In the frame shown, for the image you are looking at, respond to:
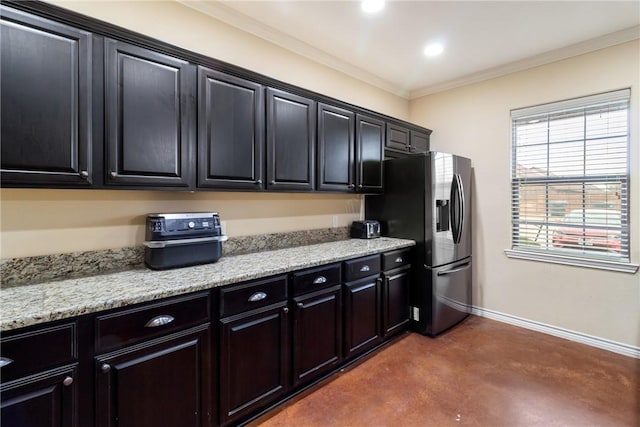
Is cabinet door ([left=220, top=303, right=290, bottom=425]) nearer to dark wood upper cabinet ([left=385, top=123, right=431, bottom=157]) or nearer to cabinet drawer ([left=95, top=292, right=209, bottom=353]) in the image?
Answer: cabinet drawer ([left=95, top=292, right=209, bottom=353])

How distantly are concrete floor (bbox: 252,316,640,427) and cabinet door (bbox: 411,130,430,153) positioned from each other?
2167 mm

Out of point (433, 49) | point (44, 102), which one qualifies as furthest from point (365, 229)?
point (44, 102)

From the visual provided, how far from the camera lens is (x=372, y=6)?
228 centimetres

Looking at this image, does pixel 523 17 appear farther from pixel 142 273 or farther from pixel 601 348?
pixel 142 273

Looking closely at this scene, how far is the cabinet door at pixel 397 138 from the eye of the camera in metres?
3.33

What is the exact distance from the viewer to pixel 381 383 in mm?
2262

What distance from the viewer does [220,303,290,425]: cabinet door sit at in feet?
5.61

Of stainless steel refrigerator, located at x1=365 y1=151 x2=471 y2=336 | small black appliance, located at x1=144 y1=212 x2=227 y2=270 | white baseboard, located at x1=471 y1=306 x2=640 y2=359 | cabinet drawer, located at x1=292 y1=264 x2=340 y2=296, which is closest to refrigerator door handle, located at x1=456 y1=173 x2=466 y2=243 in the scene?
stainless steel refrigerator, located at x1=365 y1=151 x2=471 y2=336

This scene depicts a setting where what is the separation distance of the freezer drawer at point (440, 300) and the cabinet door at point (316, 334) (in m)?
1.07

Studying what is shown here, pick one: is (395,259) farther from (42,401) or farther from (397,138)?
(42,401)

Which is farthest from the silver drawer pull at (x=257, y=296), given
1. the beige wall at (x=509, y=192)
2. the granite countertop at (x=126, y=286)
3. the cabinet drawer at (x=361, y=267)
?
the beige wall at (x=509, y=192)

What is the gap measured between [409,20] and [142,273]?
269 cm

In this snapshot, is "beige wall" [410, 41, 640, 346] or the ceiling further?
"beige wall" [410, 41, 640, 346]

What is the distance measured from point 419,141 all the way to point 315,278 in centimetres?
247
